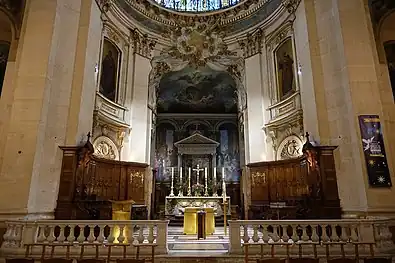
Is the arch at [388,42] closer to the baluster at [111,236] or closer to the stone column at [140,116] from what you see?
the baluster at [111,236]

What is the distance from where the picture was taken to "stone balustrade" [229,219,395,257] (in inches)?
209

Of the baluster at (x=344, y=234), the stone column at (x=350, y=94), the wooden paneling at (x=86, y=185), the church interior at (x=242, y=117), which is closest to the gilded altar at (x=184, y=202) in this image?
the church interior at (x=242, y=117)

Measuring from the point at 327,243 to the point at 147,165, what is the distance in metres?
8.55

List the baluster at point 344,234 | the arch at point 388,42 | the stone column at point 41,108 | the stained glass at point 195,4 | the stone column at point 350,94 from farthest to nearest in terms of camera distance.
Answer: the stained glass at point 195,4 → the arch at point 388,42 → the stone column at point 350,94 → the stone column at point 41,108 → the baluster at point 344,234

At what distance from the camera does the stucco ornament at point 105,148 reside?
1041 centimetres

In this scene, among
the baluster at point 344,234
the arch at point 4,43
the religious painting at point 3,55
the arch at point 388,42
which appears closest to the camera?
the baluster at point 344,234

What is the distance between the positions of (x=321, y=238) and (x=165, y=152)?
48.2 feet

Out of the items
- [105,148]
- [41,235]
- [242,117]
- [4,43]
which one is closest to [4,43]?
[4,43]

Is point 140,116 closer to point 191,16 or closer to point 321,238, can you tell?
point 191,16

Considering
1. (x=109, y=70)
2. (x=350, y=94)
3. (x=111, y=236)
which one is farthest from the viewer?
(x=109, y=70)

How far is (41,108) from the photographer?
23.6 feet

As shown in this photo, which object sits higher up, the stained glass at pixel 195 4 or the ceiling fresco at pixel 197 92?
the stained glass at pixel 195 4

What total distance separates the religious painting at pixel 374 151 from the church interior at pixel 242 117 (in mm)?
27

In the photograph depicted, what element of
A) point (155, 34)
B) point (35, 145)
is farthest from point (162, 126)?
point (35, 145)
